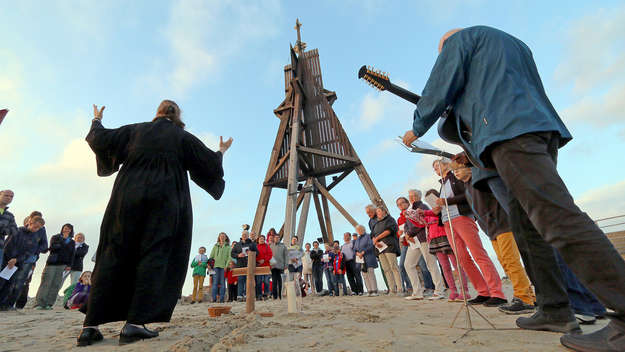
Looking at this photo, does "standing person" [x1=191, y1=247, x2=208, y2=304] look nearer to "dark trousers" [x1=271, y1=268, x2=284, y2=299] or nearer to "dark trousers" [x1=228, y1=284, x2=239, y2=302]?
"dark trousers" [x1=228, y1=284, x2=239, y2=302]

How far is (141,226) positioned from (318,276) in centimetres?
712

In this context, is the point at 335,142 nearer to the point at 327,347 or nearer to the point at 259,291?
the point at 259,291

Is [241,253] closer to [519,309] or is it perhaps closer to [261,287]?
[261,287]

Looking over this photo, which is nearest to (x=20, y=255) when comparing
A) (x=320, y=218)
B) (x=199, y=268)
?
(x=199, y=268)

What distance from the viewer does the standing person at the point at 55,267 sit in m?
5.79

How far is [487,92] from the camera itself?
1.62 metres

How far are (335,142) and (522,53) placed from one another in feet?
30.2

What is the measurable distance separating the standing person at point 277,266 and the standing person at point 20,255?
433cm

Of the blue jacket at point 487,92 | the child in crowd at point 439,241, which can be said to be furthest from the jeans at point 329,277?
the blue jacket at point 487,92

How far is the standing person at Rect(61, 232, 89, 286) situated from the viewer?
21.8ft

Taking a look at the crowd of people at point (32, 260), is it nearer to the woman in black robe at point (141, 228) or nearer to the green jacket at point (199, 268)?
the green jacket at point (199, 268)

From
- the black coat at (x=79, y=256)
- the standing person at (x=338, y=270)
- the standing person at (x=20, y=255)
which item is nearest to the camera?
the standing person at (x=20, y=255)

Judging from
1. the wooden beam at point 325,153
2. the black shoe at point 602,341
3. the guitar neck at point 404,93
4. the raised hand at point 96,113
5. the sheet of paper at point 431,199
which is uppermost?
the wooden beam at point 325,153

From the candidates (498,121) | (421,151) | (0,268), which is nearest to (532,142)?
(498,121)
